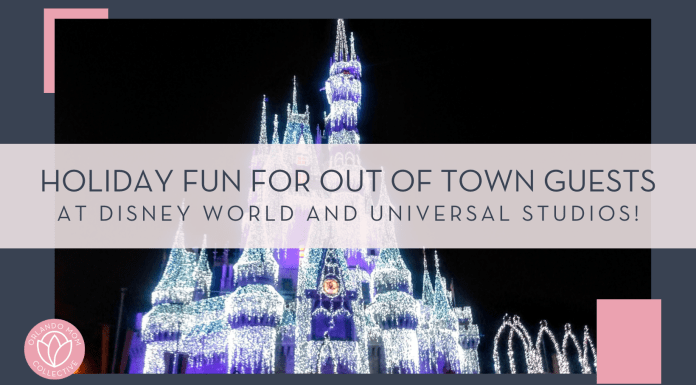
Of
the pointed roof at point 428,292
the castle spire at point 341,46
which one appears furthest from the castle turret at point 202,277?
the castle spire at point 341,46

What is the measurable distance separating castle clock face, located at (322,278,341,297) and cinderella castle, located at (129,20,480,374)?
0.04 m

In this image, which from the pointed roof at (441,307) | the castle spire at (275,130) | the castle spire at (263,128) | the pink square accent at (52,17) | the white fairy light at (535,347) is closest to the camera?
the pink square accent at (52,17)

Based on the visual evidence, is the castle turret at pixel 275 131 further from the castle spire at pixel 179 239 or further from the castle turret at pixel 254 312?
the castle spire at pixel 179 239

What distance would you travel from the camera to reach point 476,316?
3559 cm

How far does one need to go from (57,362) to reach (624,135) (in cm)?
1508

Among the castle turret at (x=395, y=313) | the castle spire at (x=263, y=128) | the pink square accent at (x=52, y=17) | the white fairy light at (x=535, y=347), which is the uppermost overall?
the castle spire at (x=263, y=128)

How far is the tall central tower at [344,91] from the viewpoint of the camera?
1297 inches

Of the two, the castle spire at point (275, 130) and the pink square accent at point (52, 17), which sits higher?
the castle spire at point (275, 130)

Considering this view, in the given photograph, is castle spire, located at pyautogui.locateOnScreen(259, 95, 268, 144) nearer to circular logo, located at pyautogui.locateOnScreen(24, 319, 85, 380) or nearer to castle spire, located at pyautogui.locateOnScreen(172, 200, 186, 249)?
castle spire, located at pyautogui.locateOnScreen(172, 200, 186, 249)

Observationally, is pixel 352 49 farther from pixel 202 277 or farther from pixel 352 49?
pixel 202 277

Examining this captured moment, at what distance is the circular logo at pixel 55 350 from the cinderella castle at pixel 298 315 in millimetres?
11986

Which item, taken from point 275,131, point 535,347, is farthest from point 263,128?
point 535,347

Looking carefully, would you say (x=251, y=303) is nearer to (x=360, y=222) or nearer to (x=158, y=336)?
(x=158, y=336)

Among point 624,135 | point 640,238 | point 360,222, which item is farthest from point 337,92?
point 640,238
